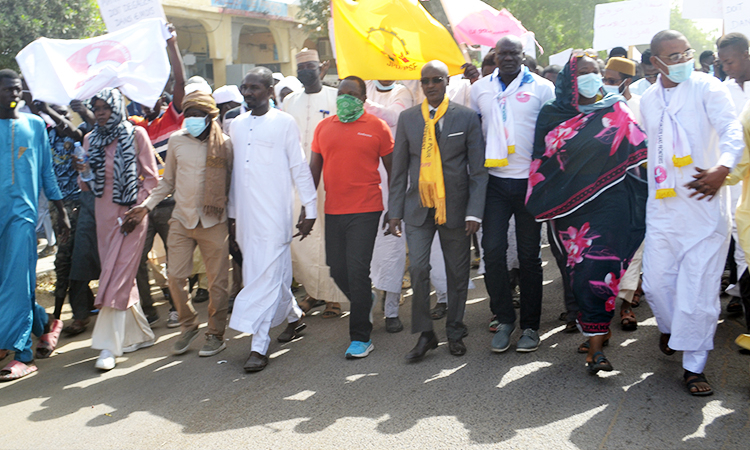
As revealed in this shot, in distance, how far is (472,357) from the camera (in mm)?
5180

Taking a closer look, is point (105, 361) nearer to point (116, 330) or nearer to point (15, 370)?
point (116, 330)

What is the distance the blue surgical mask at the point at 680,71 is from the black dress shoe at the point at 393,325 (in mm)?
2999

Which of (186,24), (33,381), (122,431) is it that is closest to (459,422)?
(122,431)

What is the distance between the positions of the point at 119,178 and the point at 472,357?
3.25 metres

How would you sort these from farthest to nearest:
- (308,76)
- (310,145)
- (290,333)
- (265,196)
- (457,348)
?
1. (310,145)
2. (308,76)
3. (290,333)
4. (265,196)
5. (457,348)

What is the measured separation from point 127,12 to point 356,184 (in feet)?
11.6

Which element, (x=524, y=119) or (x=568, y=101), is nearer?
(x=568, y=101)

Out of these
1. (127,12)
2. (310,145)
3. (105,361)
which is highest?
(127,12)

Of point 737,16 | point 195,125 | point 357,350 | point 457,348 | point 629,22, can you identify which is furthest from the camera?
point 629,22

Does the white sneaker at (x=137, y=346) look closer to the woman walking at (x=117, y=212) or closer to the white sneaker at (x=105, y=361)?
the woman walking at (x=117, y=212)

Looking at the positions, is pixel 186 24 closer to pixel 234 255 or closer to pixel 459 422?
pixel 234 255

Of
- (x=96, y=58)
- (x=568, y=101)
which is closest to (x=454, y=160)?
(x=568, y=101)

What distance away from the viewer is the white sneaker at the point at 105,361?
18.1ft

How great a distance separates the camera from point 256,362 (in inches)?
208
